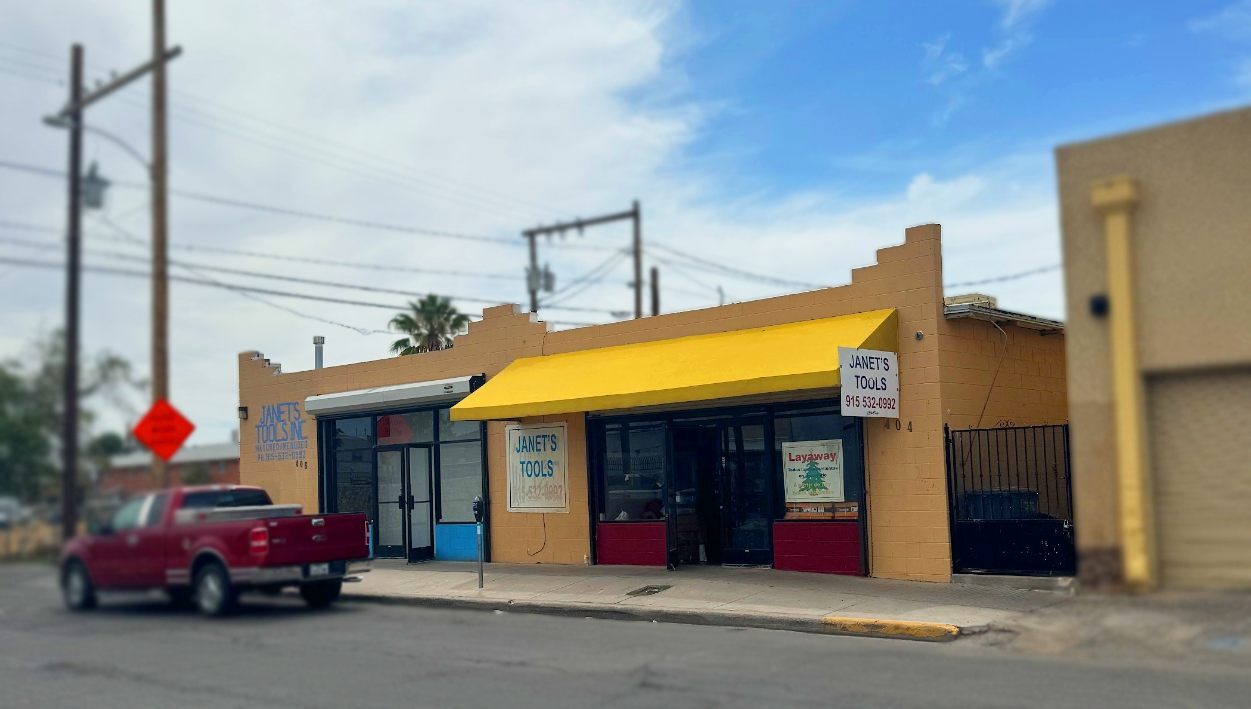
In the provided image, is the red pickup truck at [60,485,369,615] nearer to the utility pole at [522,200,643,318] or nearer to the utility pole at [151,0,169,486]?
the utility pole at [151,0,169,486]

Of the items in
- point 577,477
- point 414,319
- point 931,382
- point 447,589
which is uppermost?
point 414,319

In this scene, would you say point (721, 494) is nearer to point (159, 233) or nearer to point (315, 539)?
point (315, 539)

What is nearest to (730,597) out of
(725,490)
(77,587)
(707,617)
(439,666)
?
(707,617)

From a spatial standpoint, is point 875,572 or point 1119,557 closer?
point 1119,557

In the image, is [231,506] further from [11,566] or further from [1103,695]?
[1103,695]

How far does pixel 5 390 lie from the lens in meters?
4.41

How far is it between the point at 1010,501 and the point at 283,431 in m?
15.6

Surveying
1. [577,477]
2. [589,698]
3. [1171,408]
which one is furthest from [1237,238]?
[577,477]

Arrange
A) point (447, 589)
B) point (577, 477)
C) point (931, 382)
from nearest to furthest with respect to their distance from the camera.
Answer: point (931, 382) → point (447, 589) → point (577, 477)

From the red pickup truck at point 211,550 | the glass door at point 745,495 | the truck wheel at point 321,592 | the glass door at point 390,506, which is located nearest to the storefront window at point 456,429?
the glass door at point 390,506

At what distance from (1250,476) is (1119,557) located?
0.24 m

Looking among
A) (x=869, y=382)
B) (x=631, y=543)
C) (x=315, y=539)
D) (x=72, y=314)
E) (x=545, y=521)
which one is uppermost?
(x=869, y=382)

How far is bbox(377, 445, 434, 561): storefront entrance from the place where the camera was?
2173cm

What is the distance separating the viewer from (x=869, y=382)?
1415 centimetres
